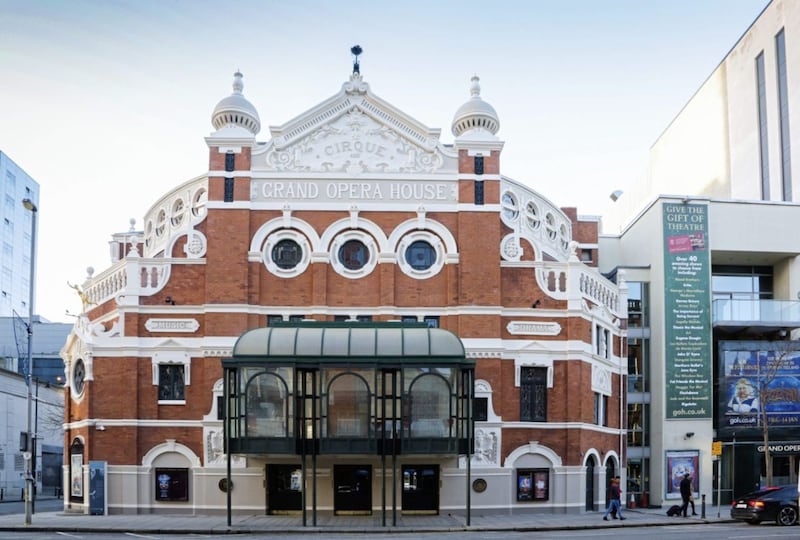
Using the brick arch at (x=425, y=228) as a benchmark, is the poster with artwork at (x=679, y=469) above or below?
below

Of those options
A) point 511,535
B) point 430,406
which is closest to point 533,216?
point 430,406

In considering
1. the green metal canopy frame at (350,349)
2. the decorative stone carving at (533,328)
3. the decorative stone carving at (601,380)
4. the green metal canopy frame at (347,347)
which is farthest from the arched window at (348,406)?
the decorative stone carving at (601,380)

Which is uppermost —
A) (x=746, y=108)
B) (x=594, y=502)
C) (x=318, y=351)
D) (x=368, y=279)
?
Result: (x=746, y=108)

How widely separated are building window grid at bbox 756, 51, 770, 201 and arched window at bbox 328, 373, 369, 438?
126 ft

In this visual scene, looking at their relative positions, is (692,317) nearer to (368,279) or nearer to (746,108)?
(368,279)

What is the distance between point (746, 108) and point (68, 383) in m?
47.3

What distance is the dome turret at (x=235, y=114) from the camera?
127 feet

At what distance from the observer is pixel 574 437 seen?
122 feet

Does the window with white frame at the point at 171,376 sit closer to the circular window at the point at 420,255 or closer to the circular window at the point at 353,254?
the circular window at the point at 353,254

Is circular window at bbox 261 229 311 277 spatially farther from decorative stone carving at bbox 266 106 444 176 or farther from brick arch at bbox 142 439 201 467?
brick arch at bbox 142 439 201 467

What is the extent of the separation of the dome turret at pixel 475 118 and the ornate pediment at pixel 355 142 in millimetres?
1689

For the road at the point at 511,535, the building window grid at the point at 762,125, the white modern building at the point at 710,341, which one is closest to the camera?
the road at the point at 511,535

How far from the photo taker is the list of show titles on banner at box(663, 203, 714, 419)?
4409cm

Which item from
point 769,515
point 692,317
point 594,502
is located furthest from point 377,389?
point 692,317
